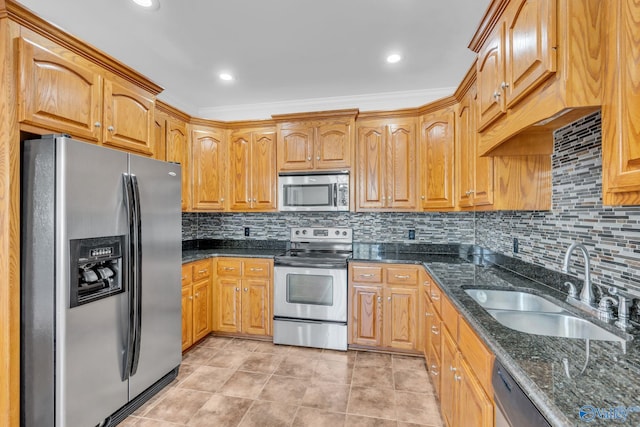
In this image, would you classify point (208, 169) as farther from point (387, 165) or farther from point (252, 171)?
point (387, 165)

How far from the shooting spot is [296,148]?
10.5ft

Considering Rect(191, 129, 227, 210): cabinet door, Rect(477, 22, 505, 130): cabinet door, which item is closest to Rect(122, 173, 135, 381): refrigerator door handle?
Rect(191, 129, 227, 210): cabinet door

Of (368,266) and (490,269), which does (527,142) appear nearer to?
(490,269)

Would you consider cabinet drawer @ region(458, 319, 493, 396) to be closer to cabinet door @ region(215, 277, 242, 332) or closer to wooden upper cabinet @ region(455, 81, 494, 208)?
wooden upper cabinet @ region(455, 81, 494, 208)

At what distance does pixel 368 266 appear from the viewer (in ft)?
9.41

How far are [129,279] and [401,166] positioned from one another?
248 cm

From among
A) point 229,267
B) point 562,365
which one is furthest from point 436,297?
point 229,267

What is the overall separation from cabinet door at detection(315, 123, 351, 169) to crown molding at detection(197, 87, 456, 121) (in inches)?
14.4

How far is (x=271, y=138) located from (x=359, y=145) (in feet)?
3.21

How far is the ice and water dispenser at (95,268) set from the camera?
1546mm

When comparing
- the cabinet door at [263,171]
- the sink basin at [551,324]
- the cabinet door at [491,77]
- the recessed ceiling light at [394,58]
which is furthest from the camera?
the cabinet door at [263,171]

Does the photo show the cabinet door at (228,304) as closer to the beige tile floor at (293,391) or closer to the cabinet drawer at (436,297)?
the beige tile floor at (293,391)

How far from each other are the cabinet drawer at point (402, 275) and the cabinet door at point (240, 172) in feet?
5.54

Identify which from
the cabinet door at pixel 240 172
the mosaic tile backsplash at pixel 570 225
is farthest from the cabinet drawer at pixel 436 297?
the cabinet door at pixel 240 172
